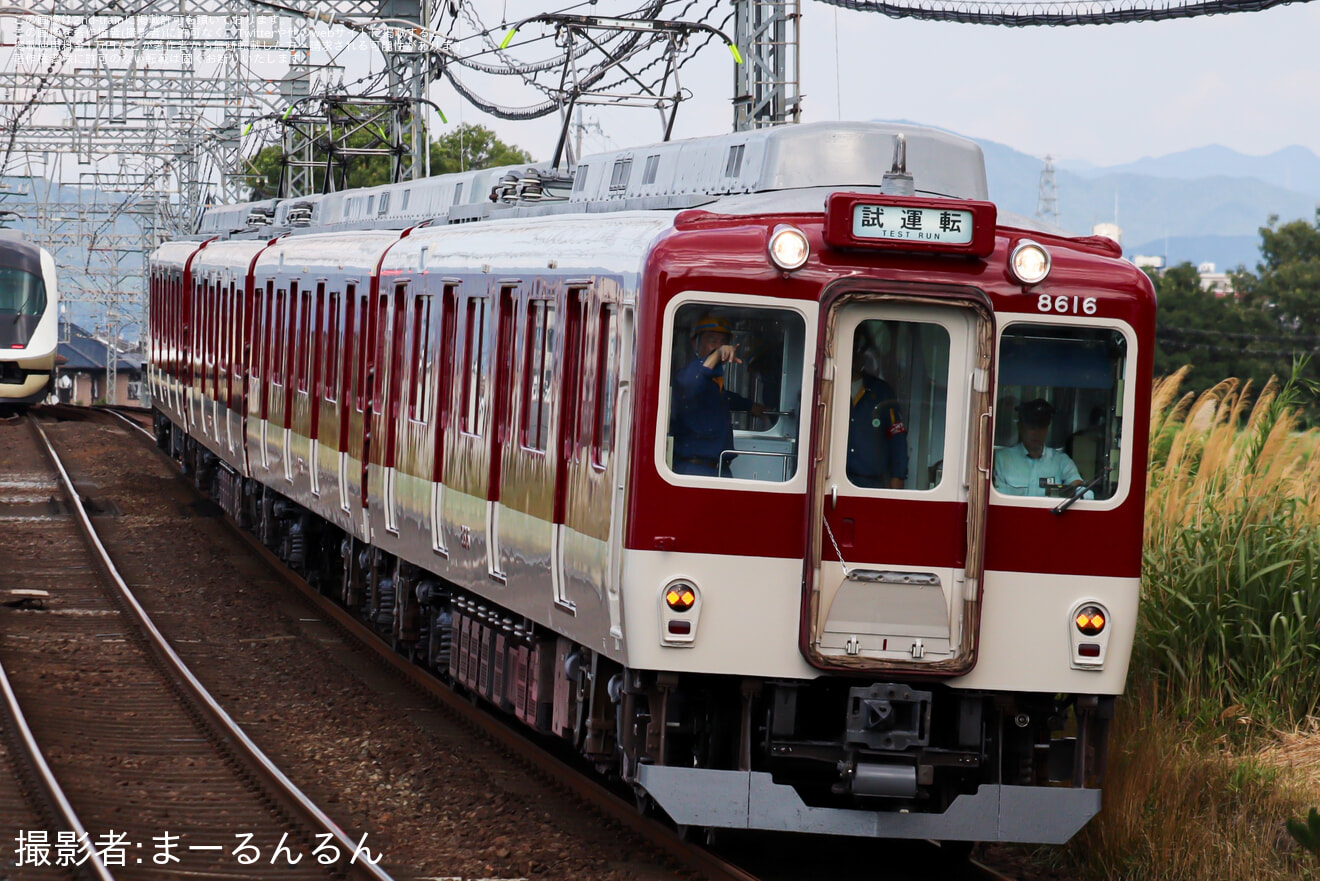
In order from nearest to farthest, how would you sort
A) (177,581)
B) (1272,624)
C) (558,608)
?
1. (558,608)
2. (1272,624)
3. (177,581)

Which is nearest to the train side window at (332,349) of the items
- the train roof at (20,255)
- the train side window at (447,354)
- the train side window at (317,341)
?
the train side window at (317,341)

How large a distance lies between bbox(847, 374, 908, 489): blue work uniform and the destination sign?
22.0 inches

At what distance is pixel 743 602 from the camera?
25.4ft

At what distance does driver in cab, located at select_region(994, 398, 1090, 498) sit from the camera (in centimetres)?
788

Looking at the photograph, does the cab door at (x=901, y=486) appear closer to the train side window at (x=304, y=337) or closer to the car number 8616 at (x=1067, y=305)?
the car number 8616 at (x=1067, y=305)

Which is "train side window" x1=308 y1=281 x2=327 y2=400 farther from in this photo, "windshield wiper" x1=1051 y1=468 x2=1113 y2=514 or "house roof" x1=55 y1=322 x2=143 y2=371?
"house roof" x1=55 y1=322 x2=143 y2=371

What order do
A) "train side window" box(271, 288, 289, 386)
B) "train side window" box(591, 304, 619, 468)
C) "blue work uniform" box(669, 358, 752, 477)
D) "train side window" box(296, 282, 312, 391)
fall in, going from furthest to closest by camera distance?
1. "train side window" box(271, 288, 289, 386)
2. "train side window" box(296, 282, 312, 391)
3. "train side window" box(591, 304, 619, 468)
4. "blue work uniform" box(669, 358, 752, 477)

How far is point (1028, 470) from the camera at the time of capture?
26.0ft

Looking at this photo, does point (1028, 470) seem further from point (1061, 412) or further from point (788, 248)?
point (788, 248)

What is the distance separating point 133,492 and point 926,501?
1952 cm

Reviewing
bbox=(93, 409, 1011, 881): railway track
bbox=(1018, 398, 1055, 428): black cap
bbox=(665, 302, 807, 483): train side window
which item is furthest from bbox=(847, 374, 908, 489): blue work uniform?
bbox=(93, 409, 1011, 881): railway track

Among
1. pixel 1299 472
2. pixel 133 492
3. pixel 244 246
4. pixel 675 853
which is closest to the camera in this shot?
pixel 675 853

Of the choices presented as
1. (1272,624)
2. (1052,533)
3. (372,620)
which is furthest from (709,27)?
(1052,533)

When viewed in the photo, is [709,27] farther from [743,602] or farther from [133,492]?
[133,492]
